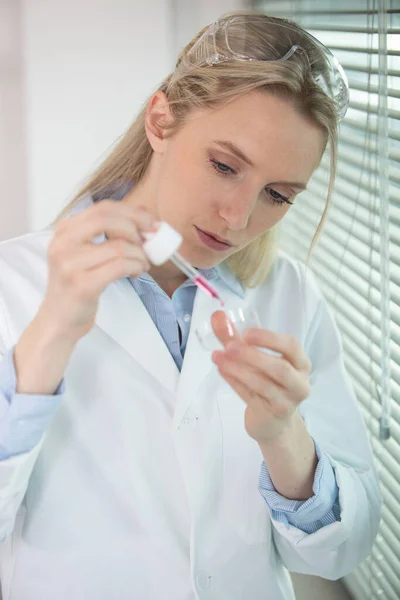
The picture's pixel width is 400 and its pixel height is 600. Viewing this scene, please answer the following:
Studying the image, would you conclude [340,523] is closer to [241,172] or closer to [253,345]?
[253,345]

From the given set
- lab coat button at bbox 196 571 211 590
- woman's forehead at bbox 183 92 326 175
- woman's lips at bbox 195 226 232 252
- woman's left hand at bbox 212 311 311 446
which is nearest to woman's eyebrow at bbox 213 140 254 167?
woman's forehead at bbox 183 92 326 175

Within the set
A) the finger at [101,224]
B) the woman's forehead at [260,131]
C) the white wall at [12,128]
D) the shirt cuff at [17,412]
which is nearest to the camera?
the finger at [101,224]

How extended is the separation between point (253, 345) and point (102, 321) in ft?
1.24

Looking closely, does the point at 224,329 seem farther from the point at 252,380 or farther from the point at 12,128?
the point at 12,128

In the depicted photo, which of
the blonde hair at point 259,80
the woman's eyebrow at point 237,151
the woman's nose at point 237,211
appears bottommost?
the woman's nose at point 237,211

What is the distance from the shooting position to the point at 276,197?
1138mm

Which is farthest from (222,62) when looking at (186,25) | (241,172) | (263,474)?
(186,25)

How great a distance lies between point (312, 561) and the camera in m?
1.20

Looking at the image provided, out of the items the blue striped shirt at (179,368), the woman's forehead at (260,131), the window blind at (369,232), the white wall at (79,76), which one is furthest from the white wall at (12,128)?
the woman's forehead at (260,131)

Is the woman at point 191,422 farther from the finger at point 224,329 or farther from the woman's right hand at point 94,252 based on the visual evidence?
the woman's right hand at point 94,252

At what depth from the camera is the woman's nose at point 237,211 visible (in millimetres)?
1061

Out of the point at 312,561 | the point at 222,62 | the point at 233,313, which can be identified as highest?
the point at 222,62

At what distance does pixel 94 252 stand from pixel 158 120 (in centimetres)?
45

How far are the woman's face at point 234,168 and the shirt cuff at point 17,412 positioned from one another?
37cm
